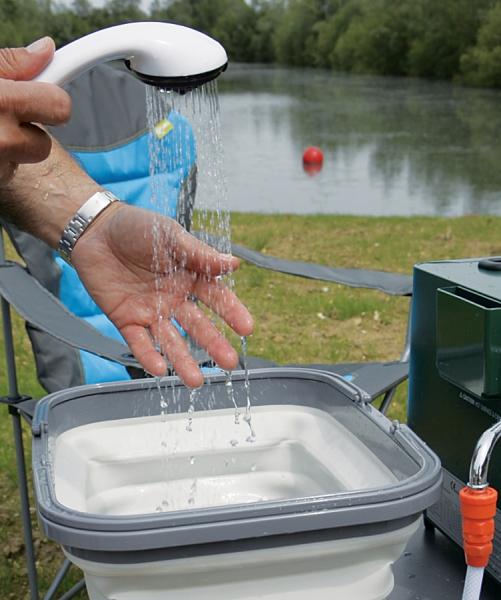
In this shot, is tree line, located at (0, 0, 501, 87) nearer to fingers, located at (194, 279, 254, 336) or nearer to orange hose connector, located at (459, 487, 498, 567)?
fingers, located at (194, 279, 254, 336)

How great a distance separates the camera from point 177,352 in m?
1.19

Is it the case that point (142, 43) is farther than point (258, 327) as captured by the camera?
No

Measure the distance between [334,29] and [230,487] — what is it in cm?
4765

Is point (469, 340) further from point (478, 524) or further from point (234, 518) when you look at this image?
point (234, 518)

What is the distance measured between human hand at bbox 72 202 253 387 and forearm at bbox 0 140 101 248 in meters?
0.06

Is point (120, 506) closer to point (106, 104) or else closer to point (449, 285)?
point (449, 285)

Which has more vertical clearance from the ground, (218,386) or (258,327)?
(218,386)

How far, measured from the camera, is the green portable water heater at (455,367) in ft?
3.38

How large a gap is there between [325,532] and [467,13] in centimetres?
3622

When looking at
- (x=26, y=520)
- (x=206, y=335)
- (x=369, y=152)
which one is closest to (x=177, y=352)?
(x=206, y=335)

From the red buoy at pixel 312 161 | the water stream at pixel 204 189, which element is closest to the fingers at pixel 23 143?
the water stream at pixel 204 189

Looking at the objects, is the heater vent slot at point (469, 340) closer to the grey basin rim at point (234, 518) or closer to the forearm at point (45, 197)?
the grey basin rim at point (234, 518)

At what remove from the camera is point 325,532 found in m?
0.82

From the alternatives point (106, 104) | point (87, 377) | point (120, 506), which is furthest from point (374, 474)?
point (106, 104)
